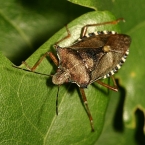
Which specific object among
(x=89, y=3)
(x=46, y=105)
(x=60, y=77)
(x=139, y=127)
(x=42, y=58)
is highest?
(x=89, y=3)

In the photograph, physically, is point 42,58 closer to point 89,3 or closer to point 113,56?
point 89,3

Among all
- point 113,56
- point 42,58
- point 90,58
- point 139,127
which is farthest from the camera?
point 139,127

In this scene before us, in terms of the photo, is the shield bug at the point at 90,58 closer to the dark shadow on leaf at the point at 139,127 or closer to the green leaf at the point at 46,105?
the green leaf at the point at 46,105

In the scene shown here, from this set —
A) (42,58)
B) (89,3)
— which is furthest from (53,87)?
(89,3)

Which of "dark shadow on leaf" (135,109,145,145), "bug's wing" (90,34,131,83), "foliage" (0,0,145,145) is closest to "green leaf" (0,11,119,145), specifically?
"foliage" (0,0,145,145)

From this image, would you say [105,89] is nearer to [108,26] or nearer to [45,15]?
[108,26]

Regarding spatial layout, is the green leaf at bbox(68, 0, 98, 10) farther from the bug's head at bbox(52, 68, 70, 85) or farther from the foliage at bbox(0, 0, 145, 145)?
the bug's head at bbox(52, 68, 70, 85)

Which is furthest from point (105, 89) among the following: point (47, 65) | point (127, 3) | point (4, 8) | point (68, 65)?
point (4, 8)
